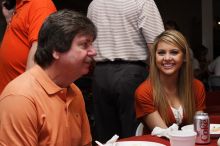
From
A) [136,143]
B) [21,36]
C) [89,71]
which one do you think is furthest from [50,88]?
[21,36]

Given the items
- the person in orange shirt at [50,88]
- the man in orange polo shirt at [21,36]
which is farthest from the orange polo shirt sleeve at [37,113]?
the man in orange polo shirt at [21,36]

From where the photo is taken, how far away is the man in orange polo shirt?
2316 mm

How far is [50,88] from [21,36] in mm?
726

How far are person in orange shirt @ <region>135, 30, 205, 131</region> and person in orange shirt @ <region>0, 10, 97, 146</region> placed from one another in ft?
3.21

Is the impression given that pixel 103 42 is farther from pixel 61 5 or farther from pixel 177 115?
pixel 61 5

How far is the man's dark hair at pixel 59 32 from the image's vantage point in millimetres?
1729

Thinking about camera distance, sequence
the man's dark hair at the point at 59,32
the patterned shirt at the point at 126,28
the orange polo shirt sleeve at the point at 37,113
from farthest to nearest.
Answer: the patterned shirt at the point at 126,28 < the man's dark hair at the point at 59,32 < the orange polo shirt sleeve at the point at 37,113

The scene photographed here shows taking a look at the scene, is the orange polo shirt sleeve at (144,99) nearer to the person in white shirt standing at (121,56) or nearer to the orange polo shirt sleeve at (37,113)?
the person in white shirt standing at (121,56)

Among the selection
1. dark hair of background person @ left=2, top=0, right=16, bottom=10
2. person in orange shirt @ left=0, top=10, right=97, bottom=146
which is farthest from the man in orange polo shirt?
person in orange shirt @ left=0, top=10, right=97, bottom=146

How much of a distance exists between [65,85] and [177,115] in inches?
43.2

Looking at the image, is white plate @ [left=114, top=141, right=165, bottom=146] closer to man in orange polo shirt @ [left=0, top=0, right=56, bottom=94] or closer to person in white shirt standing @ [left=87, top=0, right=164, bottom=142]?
man in orange polo shirt @ [left=0, top=0, right=56, bottom=94]

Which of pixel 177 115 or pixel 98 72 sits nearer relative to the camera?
pixel 177 115

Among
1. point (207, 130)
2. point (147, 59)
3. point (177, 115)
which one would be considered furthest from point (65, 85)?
point (147, 59)

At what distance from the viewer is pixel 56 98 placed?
1796 mm
